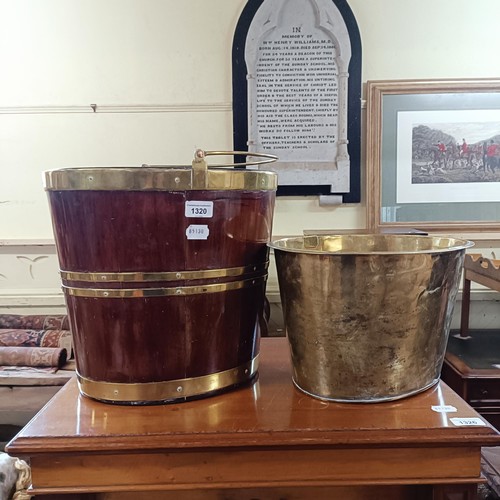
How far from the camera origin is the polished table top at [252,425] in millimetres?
815

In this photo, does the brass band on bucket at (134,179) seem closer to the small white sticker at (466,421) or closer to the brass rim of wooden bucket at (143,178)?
the brass rim of wooden bucket at (143,178)

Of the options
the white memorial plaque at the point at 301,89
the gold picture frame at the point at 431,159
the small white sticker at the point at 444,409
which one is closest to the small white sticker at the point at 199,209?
the small white sticker at the point at 444,409

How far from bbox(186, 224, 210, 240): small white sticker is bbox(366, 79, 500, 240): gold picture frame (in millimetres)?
1282

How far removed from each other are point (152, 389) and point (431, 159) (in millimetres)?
1600

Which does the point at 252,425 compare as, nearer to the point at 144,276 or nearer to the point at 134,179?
the point at 144,276

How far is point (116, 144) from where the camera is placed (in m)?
2.05

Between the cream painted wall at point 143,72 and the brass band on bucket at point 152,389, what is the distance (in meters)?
1.13

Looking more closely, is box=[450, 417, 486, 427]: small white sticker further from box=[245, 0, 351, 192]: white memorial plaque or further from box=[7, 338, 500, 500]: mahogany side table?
box=[245, 0, 351, 192]: white memorial plaque

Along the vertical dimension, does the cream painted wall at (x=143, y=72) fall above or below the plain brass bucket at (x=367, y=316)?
above

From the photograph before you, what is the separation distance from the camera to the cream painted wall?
199 centimetres

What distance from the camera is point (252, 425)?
2.81ft

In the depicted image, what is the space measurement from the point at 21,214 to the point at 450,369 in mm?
1826

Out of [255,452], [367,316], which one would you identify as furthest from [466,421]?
[255,452]

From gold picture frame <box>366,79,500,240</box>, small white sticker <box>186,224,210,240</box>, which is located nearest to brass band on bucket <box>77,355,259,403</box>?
small white sticker <box>186,224,210,240</box>
